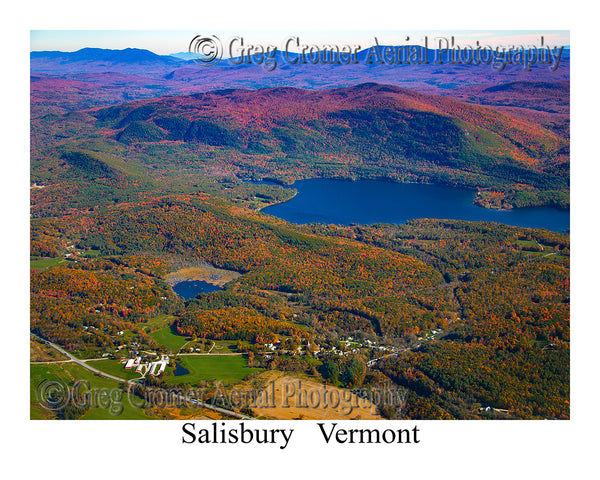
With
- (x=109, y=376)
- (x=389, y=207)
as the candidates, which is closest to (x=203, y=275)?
(x=109, y=376)

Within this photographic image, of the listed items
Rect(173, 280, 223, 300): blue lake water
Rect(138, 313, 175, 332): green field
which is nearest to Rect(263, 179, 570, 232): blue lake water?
Rect(173, 280, 223, 300): blue lake water

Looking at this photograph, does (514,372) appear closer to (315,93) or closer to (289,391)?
(289,391)

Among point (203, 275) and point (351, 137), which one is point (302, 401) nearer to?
point (203, 275)

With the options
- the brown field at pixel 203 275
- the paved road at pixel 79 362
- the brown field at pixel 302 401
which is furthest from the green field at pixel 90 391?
the brown field at pixel 203 275

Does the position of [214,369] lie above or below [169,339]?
below

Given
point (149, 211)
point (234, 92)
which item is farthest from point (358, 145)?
point (149, 211)

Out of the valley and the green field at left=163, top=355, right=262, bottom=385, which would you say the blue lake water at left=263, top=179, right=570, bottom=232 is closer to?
the valley
